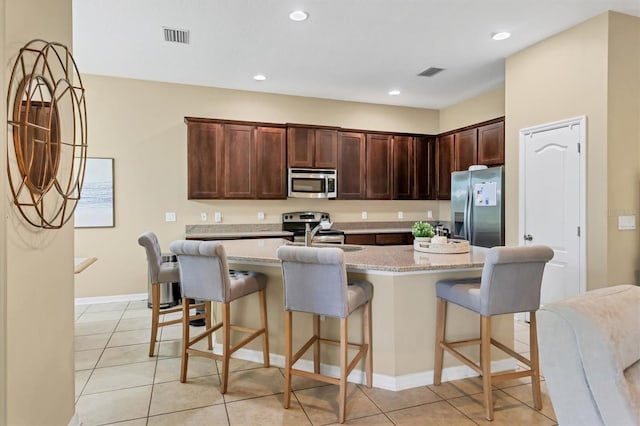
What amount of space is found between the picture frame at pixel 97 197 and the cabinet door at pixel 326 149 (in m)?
2.84

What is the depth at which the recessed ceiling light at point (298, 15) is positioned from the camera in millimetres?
3361

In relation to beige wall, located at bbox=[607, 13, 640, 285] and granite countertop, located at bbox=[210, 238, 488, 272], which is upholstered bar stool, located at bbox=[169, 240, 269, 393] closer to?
granite countertop, located at bbox=[210, 238, 488, 272]

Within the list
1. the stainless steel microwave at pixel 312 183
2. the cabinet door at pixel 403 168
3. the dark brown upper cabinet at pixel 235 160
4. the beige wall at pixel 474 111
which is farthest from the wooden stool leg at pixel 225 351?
the beige wall at pixel 474 111

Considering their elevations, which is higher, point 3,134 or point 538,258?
point 3,134

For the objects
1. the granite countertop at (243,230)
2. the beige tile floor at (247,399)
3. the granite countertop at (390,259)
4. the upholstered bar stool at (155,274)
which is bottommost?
the beige tile floor at (247,399)

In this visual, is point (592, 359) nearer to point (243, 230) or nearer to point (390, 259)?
point (390, 259)

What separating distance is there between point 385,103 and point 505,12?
10.1ft

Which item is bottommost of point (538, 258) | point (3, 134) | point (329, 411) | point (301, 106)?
point (329, 411)

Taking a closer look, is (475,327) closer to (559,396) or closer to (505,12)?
(559,396)

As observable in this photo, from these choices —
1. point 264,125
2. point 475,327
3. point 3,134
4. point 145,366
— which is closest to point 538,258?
point 475,327

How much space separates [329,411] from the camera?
2330mm

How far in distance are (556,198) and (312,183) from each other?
3.14 metres

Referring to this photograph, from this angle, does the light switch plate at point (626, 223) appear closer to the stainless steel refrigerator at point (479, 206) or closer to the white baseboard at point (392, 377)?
the stainless steel refrigerator at point (479, 206)

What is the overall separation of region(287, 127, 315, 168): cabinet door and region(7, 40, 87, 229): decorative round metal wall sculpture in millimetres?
3648
